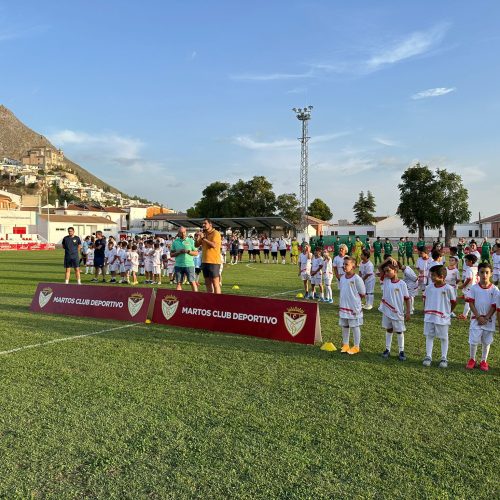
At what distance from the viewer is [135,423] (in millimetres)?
4727

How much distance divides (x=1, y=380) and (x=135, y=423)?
238 centimetres

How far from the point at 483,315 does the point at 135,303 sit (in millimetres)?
6627

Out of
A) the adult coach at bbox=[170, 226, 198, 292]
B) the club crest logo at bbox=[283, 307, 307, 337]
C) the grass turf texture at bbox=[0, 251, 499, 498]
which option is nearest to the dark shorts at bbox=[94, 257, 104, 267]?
the adult coach at bbox=[170, 226, 198, 292]

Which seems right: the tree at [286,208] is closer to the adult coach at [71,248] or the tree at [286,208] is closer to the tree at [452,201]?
the tree at [452,201]

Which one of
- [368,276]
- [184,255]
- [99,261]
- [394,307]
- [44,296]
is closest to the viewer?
[394,307]

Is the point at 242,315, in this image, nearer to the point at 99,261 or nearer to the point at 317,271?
the point at 317,271

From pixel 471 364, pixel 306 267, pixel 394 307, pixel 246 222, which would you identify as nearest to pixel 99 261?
pixel 306 267

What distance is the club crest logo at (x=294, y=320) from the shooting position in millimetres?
8180

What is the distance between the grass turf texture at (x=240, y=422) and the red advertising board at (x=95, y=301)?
5.95 ft

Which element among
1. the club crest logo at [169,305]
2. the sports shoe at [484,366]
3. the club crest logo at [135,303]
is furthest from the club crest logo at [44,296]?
the sports shoe at [484,366]

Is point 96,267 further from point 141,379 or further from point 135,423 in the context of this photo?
point 135,423

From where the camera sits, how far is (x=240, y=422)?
4773 mm

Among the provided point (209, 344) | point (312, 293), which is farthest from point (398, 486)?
point (312, 293)

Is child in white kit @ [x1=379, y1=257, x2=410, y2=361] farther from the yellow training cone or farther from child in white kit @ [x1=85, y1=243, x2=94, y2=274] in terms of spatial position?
child in white kit @ [x1=85, y1=243, x2=94, y2=274]
